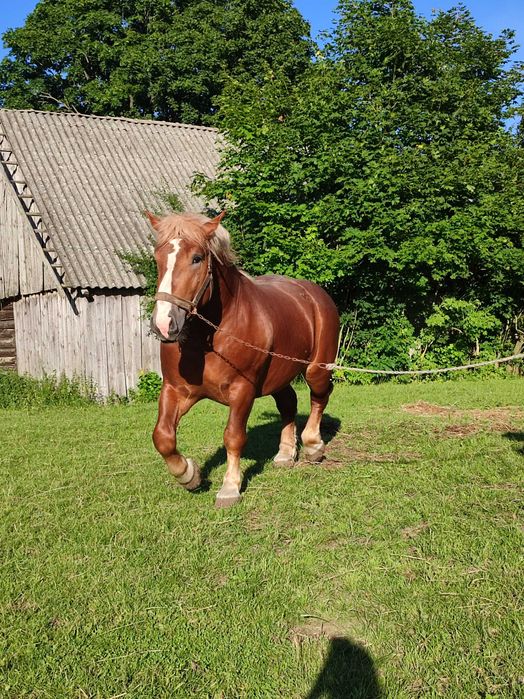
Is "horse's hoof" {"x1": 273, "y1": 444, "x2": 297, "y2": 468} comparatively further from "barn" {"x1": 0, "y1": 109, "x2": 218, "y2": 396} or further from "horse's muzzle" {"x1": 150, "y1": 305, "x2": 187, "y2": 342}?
"barn" {"x1": 0, "y1": 109, "x2": 218, "y2": 396}

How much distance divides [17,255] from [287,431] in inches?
419

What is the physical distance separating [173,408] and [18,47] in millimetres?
27173

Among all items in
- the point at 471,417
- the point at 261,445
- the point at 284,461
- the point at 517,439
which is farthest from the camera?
the point at 471,417

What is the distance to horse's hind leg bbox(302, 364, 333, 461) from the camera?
703 cm

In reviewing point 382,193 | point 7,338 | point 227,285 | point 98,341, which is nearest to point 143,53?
A: point 7,338

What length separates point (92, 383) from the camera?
1364cm

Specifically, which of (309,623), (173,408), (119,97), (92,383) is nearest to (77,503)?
(173,408)

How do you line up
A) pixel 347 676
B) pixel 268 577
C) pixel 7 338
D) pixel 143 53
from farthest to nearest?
pixel 143 53 < pixel 7 338 < pixel 268 577 < pixel 347 676

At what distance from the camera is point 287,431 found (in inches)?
277

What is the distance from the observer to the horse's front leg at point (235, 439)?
5414 mm

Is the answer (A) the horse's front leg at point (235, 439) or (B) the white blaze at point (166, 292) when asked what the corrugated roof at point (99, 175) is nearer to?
(A) the horse's front leg at point (235, 439)

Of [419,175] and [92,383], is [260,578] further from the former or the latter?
[419,175]

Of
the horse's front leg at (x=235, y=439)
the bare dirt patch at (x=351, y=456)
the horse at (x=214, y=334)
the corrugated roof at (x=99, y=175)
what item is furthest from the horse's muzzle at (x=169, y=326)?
the corrugated roof at (x=99, y=175)

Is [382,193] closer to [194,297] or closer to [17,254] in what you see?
[17,254]
